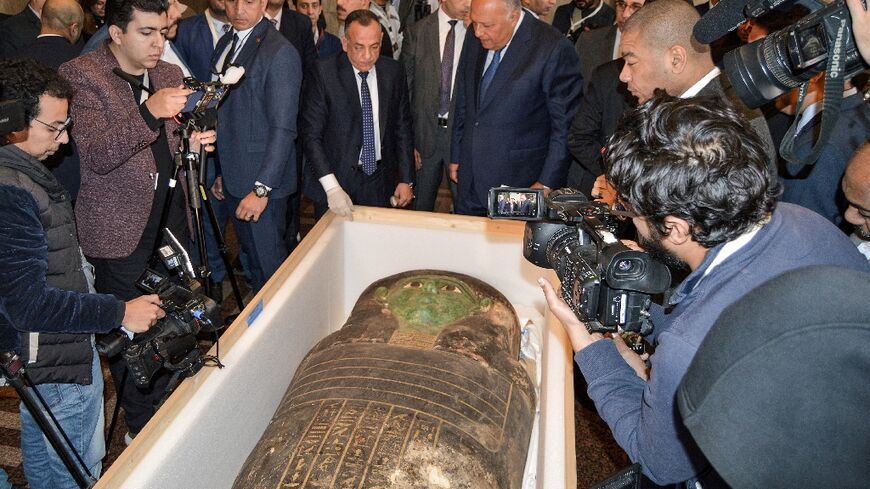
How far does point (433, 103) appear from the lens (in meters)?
4.02

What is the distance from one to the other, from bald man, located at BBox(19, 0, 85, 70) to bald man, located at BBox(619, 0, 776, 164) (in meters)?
2.57

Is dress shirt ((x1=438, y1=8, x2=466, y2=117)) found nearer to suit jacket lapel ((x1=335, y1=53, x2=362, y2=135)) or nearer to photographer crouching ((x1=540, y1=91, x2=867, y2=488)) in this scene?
suit jacket lapel ((x1=335, y1=53, x2=362, y2=135))

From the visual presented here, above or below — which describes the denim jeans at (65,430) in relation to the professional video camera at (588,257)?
below

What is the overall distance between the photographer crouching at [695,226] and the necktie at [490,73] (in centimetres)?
214

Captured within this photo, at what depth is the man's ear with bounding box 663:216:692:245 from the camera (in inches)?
58.6

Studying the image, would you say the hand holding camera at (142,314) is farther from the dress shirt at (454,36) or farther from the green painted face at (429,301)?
the dress shirt at (454,36)

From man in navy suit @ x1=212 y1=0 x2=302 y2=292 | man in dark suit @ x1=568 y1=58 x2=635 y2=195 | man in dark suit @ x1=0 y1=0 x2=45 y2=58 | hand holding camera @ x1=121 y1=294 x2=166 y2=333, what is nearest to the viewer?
hand holding camera @ x1=121 y1=294 x2=166 y2=333

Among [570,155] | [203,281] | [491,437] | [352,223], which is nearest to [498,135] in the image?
Result: [570,155]

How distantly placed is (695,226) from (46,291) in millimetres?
1819

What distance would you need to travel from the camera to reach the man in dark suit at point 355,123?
3.46 metres

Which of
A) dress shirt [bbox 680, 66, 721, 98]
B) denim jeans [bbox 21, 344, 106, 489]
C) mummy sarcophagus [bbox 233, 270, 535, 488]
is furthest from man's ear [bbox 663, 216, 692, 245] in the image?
denim jeans [bbox 21, 344, 106, 489]

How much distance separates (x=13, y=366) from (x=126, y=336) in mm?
313

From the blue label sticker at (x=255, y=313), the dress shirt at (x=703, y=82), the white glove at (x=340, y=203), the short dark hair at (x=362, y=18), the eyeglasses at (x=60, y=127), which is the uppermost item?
the short dark hair at (x=362, y=18)

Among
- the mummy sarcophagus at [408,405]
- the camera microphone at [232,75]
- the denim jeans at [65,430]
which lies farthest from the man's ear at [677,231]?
the camera microphone at [232,75]
